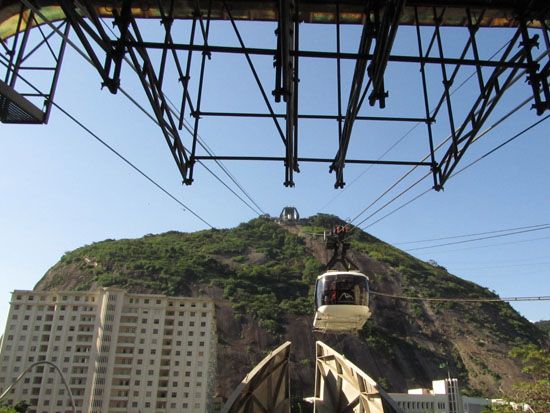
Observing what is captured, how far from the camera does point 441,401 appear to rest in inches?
2569

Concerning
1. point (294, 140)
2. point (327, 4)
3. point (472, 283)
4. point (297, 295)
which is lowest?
point (294, 140)

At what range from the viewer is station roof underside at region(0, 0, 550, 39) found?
7.79 meters

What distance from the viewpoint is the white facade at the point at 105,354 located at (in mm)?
59406

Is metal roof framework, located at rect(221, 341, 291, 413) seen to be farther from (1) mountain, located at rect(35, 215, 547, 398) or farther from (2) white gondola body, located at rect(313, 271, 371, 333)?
(1) mountain, located at rect(35, 215, 547, 398)

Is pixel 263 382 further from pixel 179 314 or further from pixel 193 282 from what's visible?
pixel 193 282

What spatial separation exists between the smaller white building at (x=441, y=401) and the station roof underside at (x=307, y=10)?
65.6m

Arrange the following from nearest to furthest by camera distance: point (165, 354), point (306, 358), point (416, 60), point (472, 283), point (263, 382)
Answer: point (416, 60) → point (263, 382) → point (165, 354) → point (306, 358) → point (472, 283)

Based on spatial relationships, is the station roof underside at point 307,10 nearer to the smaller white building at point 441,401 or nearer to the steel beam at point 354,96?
the steel beam at point 354,96

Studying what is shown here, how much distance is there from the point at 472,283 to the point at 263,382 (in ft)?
497

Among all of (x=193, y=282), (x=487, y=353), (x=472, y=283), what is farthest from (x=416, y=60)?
(x=472, y=283)

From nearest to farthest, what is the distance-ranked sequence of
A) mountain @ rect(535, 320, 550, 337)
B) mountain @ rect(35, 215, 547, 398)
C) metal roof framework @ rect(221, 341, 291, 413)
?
metal roof framework @ rect(221, 341, 291, 413)
mountain @ rect(35, 215, 547, 398)
mountain @ rect(535, 320, 550, 337)

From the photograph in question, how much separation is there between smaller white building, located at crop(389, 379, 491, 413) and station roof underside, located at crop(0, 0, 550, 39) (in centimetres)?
6557

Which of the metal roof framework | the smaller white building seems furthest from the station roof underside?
the smaller white building

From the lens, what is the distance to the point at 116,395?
61.7 metres
